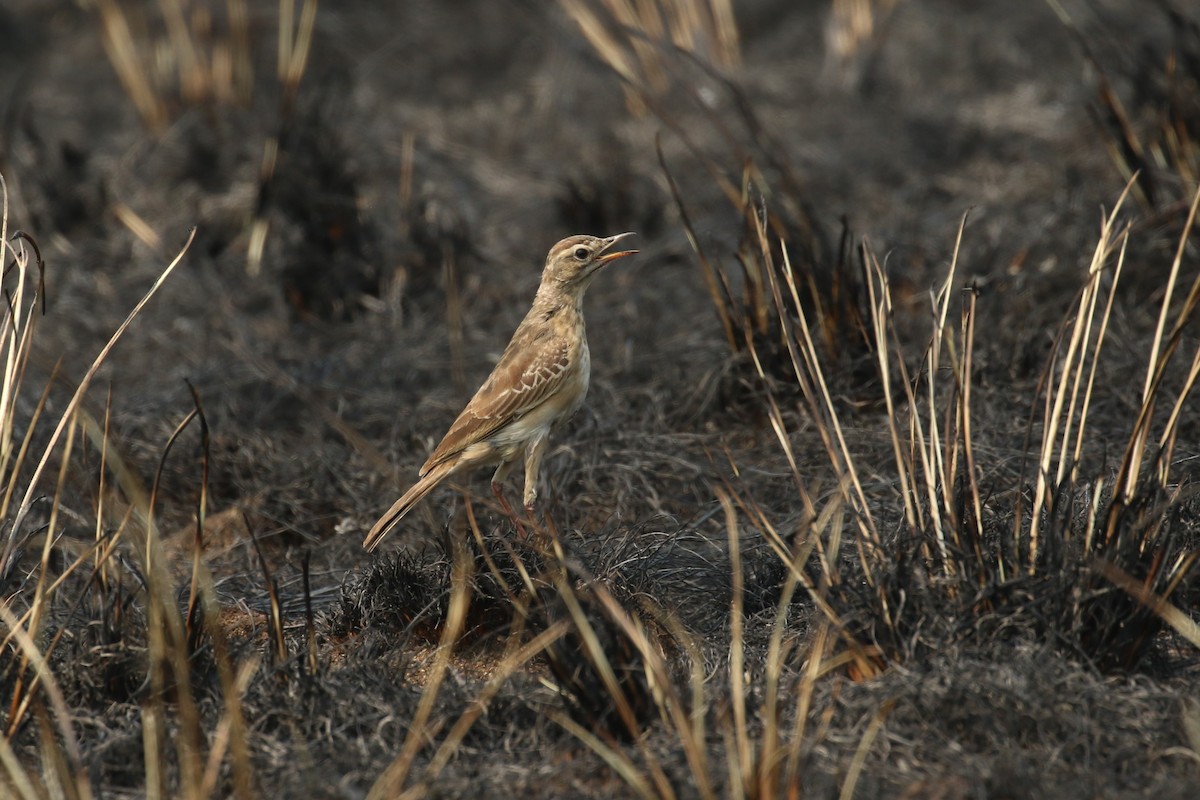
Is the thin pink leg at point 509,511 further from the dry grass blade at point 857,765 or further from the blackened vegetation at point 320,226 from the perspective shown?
the blackened vegetation at point 320,226

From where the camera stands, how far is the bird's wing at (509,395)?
5.11 metres

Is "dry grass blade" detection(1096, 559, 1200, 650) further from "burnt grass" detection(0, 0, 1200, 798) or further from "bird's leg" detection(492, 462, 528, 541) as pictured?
"bird's leg" detection(492, 462, 528, 541)

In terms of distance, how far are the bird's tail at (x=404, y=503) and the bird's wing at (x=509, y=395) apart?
0.03 m

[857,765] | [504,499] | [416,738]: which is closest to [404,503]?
[504,499]

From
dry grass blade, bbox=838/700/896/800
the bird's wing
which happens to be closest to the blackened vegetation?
the bird's wing

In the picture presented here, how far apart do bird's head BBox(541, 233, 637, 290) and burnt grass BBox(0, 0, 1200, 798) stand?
0.60 metres

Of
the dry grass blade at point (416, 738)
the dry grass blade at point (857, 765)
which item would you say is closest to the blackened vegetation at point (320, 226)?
the dry grass blade at point (416, 738)

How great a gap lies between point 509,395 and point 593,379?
1.52 metres

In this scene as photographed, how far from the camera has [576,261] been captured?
209 inches

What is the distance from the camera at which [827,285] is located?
19.6 feet

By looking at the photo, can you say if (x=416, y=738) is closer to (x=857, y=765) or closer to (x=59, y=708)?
(x=59, y=708)

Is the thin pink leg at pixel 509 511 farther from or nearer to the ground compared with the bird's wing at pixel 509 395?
nearer to the ground

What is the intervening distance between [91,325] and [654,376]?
10.8 ft

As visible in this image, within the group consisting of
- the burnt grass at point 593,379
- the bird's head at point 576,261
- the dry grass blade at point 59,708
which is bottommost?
the burnt grass at point 593,379
